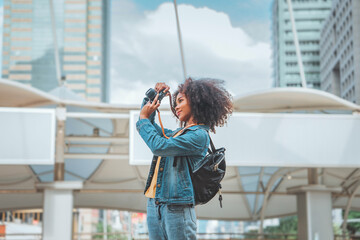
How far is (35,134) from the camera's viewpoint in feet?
43.3

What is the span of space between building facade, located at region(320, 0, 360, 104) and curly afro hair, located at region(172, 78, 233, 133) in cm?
6793

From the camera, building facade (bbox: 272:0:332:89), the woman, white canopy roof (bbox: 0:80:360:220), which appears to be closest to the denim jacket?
the woman

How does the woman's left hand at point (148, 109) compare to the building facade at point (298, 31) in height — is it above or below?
below

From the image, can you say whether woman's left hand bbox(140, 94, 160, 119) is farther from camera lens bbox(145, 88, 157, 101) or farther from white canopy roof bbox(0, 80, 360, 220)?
white canopy roof bbox(0, 80, 360, 220)

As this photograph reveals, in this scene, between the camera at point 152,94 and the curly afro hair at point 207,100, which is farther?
the curly afro hair at point 207,100

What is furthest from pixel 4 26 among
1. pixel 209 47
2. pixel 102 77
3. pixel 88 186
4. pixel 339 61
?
pixel 88 186

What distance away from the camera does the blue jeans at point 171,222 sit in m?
3.13

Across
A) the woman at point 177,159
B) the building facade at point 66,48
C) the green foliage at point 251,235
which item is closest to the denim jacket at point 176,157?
the woman at point 177,159

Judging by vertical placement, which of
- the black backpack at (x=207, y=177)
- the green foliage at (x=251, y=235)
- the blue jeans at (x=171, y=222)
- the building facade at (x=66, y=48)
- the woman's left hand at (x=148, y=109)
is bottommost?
the blue jeans at (x=171, y=222)

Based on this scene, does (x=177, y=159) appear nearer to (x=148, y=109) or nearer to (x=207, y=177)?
(x=207, y=177)

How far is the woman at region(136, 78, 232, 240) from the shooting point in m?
3.16

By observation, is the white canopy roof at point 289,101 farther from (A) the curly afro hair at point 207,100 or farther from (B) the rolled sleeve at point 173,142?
(B) the rolled sleeve at point 173,142

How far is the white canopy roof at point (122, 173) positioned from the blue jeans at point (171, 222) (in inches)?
400

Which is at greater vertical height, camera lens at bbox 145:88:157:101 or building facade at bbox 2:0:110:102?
building facade at bbox 2:0:110:102
